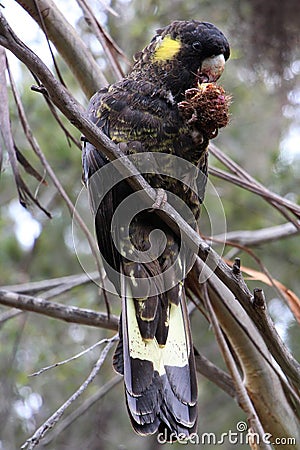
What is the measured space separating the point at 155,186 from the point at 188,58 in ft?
1.43

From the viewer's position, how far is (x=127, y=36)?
377 cm

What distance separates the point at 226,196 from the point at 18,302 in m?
2.28

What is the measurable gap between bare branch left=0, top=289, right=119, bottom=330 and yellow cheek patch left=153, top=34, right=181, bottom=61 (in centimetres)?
83

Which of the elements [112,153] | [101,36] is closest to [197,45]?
[101,36]

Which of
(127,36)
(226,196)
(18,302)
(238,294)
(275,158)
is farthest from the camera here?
(226,196)

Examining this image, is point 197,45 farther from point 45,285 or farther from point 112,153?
point 45,285

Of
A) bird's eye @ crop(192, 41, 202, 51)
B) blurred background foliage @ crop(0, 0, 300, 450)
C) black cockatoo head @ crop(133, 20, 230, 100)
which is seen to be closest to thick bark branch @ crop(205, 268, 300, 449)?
black cockatoo head @ crop(133, 20, 230, 100)

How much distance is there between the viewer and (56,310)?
6.76 ft

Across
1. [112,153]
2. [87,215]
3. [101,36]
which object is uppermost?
[87,215]

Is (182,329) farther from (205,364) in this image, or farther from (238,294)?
(238,294)

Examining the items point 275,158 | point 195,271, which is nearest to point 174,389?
point 195,271

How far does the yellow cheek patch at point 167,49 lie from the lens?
2.09 m

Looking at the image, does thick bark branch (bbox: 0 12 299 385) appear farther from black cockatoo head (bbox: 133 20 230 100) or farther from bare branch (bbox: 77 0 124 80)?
bare branch (bbox: 77 0 124 80)

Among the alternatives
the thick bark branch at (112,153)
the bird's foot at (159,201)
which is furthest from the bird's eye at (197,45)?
the thick bark branch at (112,153)
